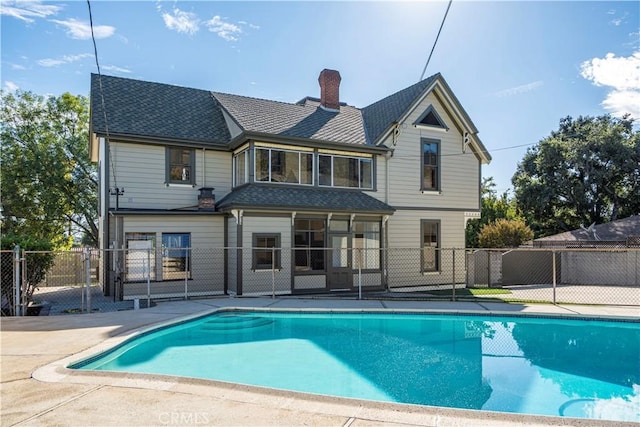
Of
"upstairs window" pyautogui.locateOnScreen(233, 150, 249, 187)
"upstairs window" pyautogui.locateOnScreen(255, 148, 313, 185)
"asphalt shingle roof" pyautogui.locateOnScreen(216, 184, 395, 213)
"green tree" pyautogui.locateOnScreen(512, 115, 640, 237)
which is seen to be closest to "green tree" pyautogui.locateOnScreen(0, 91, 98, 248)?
"upstairs window" pyautogui.locateOnScreen(233, 150, 249, 187)

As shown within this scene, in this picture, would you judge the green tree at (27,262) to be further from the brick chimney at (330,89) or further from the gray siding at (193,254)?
the brick chimney at (330,89)

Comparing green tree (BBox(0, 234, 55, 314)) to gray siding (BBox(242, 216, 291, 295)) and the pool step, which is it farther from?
gray siding (BBox(242, 216, 291, 295))

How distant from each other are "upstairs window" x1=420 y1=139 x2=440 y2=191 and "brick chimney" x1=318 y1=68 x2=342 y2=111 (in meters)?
4.70

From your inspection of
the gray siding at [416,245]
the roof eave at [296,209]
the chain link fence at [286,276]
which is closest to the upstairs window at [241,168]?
A: the roof eave at [296,209]

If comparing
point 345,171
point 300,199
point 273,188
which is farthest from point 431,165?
point 273,188

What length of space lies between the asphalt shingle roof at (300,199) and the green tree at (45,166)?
1331cm

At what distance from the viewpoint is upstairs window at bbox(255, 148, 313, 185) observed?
1523 centimetres

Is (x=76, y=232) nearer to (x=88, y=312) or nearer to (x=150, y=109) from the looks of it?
(x=150, y=109)

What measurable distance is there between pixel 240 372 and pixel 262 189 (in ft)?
27.9

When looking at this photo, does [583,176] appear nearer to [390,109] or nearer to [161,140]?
[390,109]

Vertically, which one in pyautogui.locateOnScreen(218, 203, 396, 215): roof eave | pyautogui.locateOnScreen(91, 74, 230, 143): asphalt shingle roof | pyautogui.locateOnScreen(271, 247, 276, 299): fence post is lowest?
pyautogui.locateOnScreen(271, 247, 276, 299): fence post

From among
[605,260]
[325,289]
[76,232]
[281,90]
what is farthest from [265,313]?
[76,232]

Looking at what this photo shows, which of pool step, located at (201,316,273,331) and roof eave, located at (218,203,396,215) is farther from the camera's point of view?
roof eave, located at (218,203,396,215)

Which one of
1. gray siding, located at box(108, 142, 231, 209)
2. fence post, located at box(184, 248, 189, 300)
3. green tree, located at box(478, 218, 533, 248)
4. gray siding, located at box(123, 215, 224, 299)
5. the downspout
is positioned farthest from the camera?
green tree, located at box(478, 218, 533, 248)
